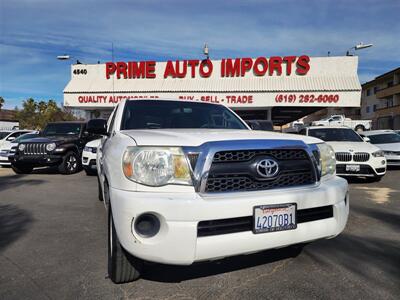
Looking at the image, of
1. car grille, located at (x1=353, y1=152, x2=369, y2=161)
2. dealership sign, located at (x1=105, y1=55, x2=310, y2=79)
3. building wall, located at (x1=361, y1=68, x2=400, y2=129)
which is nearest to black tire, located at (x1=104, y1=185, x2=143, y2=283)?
car grille, located at (x1=353, y1=152, x2=369, y2=161)

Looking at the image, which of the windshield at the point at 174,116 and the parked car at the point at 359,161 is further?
the parked car at the point at 359,161

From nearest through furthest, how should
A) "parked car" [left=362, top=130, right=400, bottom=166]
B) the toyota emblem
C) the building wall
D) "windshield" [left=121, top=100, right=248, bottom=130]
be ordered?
the toyota emblem < "windshield" [left=121, top=100, right=248, bottom=130] < "parked car" [left=362, top=130, right=400, bottom=166] < the building wall

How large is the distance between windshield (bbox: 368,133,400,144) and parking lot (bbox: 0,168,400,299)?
8.37 metres

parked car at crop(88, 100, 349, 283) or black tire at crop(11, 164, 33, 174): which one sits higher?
parked car at crop(88, 100, 349, 283)

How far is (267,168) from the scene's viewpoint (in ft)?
8.98

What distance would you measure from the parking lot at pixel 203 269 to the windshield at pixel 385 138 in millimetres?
8373

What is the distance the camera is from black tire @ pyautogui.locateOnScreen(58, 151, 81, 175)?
10664 mm

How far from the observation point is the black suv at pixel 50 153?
34.2 ft

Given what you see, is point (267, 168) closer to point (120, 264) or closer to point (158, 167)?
point (158, 167)

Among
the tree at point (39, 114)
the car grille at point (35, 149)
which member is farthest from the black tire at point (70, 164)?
the tree at point (39, 114)

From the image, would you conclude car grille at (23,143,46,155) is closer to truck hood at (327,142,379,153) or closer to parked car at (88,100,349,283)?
truck hood at (327,142,379,153)

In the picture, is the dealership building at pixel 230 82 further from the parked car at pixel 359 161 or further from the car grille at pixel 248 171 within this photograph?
the car grille at pixel 248 171

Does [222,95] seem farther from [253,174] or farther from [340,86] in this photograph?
[253,174]

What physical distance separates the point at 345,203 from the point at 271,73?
1916cm
